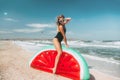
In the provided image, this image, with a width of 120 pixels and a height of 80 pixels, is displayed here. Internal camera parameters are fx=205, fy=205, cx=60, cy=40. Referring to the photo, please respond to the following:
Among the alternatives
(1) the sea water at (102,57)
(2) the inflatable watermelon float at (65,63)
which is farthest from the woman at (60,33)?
(1) the sea water at (102,57)

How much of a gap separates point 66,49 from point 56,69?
0.69 m

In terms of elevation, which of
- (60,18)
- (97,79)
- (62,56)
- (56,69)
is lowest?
(97,79)

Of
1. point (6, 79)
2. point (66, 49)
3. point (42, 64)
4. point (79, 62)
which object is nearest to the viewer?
point (6, 79)

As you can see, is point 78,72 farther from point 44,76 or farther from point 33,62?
point 33,62

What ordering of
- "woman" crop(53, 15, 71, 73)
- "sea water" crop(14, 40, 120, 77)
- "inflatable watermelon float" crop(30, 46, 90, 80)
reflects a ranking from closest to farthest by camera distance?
"inflatable watermelon float" crop(30, 46, 90, 80)
"woman" crop(53, 15, 71, 73)
"sea water" crop(14, 40, 120, 77)

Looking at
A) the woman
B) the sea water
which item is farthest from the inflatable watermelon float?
the sea water

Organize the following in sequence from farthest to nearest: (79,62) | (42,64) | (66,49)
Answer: (42,64), (66,49), (79,62)

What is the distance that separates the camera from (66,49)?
249 inches

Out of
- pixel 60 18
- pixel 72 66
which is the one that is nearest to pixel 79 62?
pixel 72 66

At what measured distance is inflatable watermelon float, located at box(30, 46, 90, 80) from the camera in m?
5.80

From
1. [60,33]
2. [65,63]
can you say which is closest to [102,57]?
[65,63]

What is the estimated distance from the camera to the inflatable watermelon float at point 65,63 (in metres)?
5.80

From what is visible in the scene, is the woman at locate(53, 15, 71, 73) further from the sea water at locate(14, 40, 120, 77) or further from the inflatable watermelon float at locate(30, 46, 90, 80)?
the sea water at locate(14, 40, 120, 77)

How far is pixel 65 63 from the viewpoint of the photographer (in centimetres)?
626
